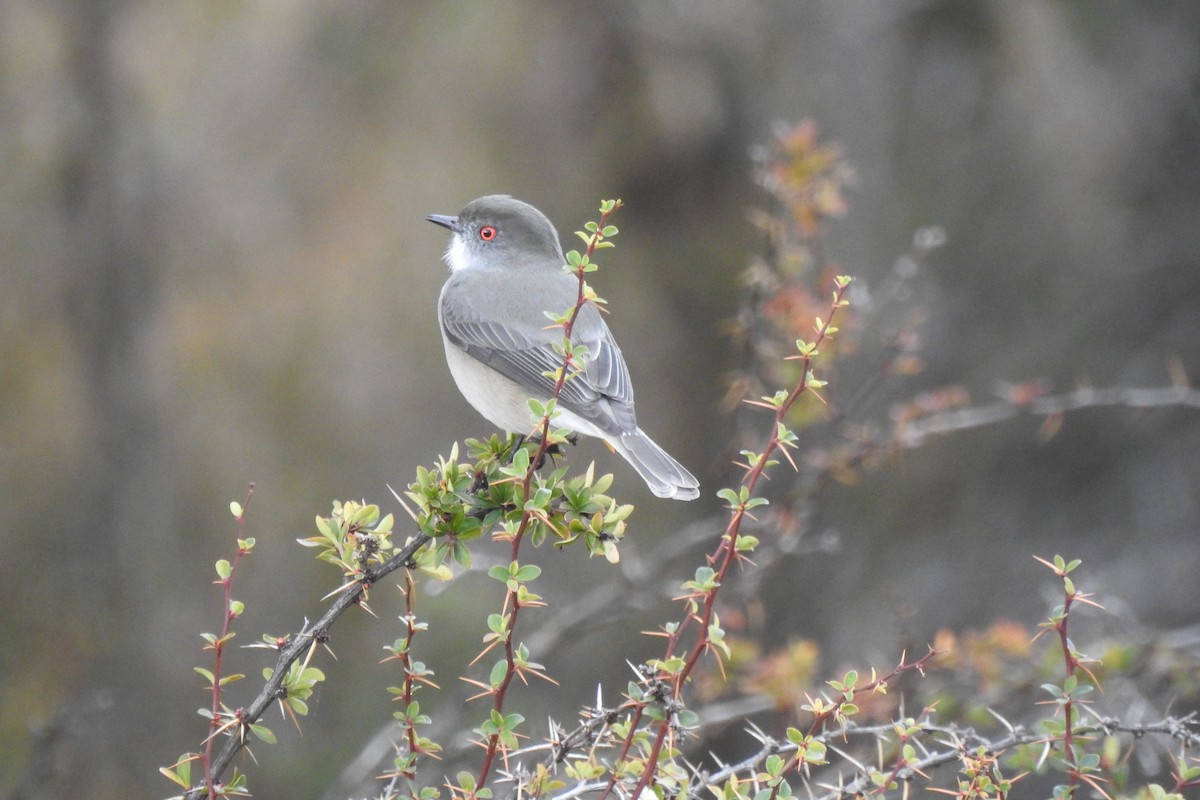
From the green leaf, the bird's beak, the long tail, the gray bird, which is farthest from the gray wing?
the green leaf

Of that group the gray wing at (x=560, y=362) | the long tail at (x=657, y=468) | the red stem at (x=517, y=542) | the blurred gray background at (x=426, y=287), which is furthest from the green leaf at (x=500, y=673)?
the blurred gray background at (x=426, y=287)

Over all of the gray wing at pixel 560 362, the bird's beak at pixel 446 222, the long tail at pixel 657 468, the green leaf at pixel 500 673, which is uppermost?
the bird's beak at pixel 446 222

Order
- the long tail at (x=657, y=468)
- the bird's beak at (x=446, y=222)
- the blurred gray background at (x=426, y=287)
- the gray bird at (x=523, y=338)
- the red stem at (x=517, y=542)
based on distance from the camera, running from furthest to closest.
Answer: the blurred gray background at (x=426, y=287) → the bird's beak at (x=446, y=222) → the gray bird at (x=523, y=338) → the long tail at (x=657, y=468) → the red stem at (x=517, y=542)

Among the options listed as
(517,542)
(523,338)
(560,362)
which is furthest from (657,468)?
(517,542)

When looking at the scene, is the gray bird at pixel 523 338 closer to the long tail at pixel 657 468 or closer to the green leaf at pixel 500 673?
the long tail at pixel 657 468

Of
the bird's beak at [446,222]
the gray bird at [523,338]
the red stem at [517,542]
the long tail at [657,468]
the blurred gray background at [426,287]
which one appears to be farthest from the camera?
the blurred gray background at [426,287]

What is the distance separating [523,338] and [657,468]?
43.8 inches

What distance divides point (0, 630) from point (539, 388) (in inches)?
169

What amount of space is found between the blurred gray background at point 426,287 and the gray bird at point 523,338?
1655mm

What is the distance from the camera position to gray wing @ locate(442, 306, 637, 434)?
4.36 metres

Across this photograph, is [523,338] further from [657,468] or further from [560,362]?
[657,468]

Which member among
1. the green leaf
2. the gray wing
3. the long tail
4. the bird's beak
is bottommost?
the green leaf

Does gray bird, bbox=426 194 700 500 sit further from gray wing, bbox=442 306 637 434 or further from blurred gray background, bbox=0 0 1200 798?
blurred gray background, bbox=0 0 1200 798

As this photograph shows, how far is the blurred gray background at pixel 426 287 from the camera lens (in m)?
6.97
